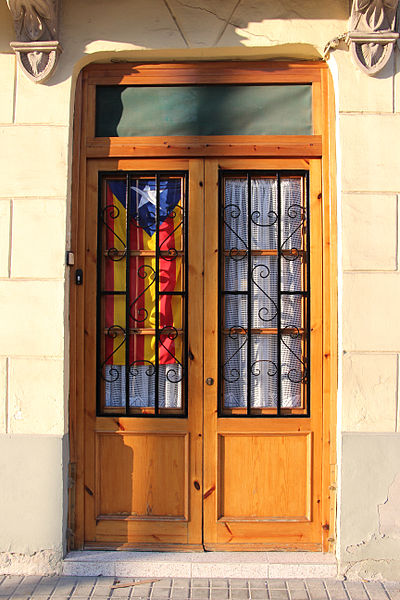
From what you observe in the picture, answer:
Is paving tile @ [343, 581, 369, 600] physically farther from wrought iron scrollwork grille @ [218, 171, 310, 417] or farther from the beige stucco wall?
wrought iron scrollwork grille @ [218, 171, 310, 417]

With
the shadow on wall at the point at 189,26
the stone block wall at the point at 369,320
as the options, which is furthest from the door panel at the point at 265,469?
the shadow on wall at the point at 189,26

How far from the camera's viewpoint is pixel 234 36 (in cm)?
391

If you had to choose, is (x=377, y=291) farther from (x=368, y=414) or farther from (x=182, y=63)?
(x=182, y=63)

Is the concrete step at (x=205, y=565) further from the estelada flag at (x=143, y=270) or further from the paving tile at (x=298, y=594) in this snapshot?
the estelada flag at (x=143, y=270)

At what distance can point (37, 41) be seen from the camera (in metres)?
3.87

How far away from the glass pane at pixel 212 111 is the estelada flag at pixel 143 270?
396mm

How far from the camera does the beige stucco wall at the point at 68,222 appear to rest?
12.3ft

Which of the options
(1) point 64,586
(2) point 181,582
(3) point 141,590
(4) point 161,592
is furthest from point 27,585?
(2) point 181,582

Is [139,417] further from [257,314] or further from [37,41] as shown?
[37,41]

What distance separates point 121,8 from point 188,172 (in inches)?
49.6

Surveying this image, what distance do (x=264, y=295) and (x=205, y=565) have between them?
192cm

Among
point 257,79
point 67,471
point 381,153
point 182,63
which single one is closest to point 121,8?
point 182,63

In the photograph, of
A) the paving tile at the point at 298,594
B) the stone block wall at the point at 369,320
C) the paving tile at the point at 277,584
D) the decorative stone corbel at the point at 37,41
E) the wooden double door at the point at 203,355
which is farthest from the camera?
the wooden double door at the point at 203,355

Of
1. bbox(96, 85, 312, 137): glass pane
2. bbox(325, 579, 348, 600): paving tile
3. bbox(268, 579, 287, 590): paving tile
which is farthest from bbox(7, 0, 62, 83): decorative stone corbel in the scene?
bbox(325, 579, 348, 600): paving tile
